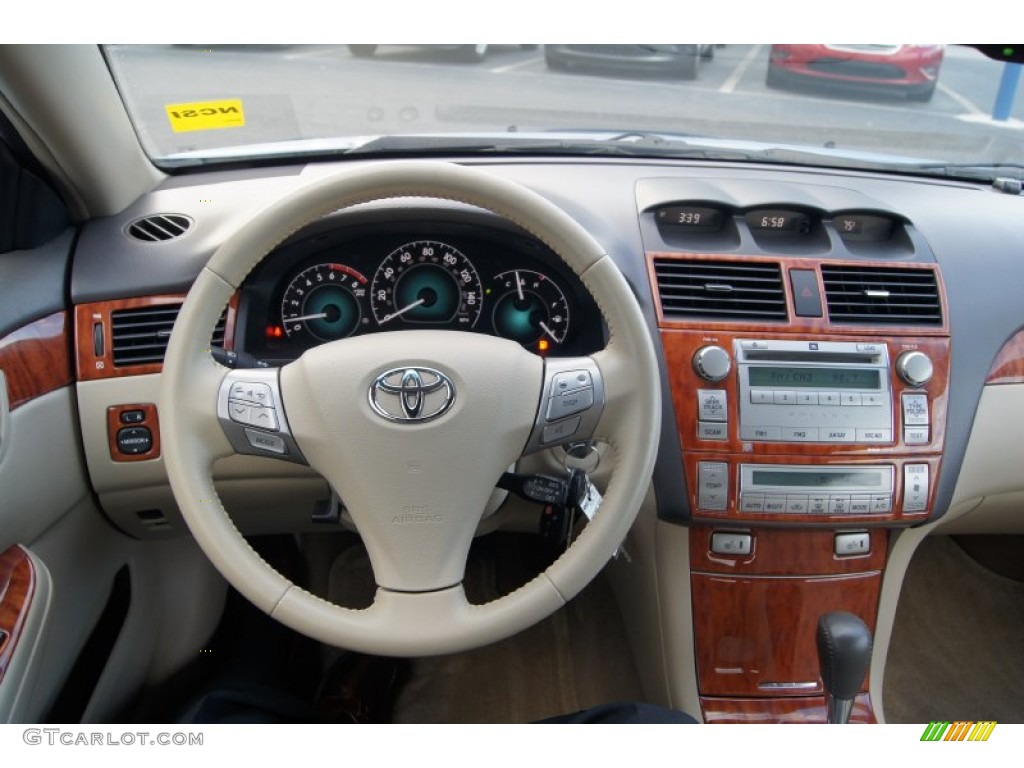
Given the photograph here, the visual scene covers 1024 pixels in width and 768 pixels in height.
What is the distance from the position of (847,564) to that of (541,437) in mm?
962

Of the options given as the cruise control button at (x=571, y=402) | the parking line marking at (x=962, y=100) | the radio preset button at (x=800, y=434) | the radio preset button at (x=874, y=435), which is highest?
Result: the parking line marking at (x=962, y=100)

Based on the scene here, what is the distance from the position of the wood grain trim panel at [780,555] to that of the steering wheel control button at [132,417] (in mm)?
1136

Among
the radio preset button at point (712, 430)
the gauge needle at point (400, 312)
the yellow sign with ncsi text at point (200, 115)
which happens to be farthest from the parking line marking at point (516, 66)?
the radio preset button at point (712, 430)

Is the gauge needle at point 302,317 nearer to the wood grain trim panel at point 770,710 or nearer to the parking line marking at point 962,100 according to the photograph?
the wood grain trim panel at point 770,710

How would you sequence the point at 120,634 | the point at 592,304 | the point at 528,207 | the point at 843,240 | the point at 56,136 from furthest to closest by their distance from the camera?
the point at 120,634 < the point at 843,240 < the point at 592,304 < the point at 56,136 < the point at 528,207

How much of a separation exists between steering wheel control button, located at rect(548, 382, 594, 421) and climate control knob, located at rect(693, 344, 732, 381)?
48 centimetres

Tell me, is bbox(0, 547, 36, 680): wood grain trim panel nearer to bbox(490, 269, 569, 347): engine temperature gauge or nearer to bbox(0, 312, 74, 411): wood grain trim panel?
bbox(0, 312, 74, 411): wood grain trim panel

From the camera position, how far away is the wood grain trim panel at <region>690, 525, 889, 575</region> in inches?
69.2

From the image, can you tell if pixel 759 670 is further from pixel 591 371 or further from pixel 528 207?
pixel 528 207

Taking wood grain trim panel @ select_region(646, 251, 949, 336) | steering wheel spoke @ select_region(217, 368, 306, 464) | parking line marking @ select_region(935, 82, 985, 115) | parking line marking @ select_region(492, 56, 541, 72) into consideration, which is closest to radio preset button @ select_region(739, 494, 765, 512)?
wood grain trim panel @ select_region(646, 251, 949, 336)

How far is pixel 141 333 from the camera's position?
5.25 feet

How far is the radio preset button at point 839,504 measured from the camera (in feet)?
5.45

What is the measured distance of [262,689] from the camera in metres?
1.70

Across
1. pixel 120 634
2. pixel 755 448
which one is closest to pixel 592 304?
pixel 755 448
